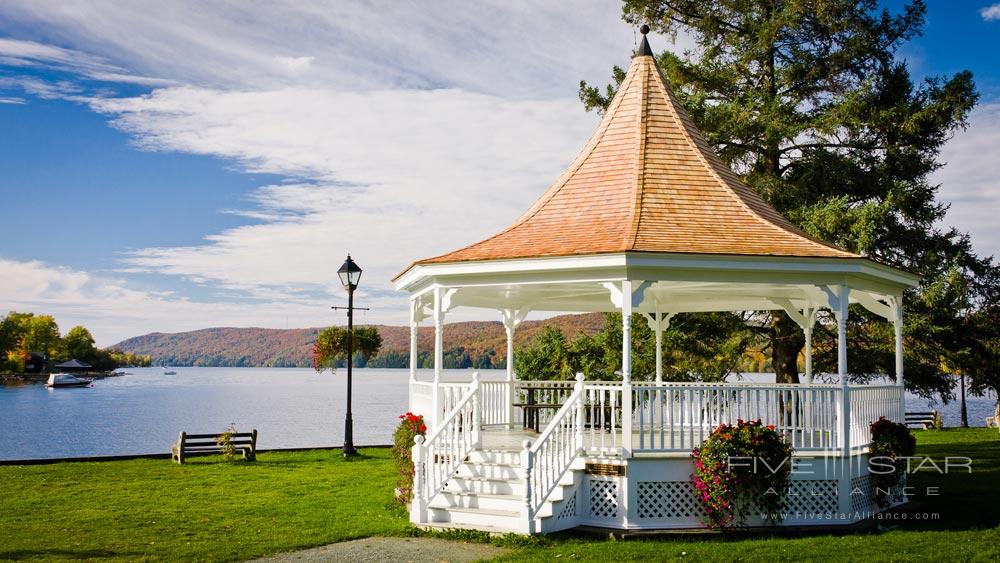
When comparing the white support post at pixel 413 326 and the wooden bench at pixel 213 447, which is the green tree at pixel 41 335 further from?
the white support post at pixel 413 326

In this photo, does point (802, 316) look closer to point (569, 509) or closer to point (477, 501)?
point (569, 509)

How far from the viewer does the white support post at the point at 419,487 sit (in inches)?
476

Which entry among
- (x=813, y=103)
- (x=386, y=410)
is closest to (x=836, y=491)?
(x=813, y=103)

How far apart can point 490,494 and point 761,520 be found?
372cm

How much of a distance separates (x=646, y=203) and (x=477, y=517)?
18.3 feet

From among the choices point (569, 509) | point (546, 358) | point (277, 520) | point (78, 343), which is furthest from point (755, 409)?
point (78, 343)

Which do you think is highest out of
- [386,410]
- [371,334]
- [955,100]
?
[955,100]

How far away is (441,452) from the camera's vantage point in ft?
41.8

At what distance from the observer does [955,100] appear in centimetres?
2386

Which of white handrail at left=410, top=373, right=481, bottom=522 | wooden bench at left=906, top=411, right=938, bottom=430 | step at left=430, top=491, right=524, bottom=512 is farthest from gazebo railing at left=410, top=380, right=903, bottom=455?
wooden bench at left=906, top=411, right=938, bottom=430

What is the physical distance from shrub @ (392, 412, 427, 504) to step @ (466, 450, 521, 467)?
1.06m

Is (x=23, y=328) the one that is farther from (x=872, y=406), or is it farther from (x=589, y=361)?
(x=872, y=406)

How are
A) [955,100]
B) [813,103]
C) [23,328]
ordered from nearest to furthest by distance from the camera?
[955,100] → [813,103] → [23,328]

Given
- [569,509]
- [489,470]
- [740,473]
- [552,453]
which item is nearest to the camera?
[740,473]
